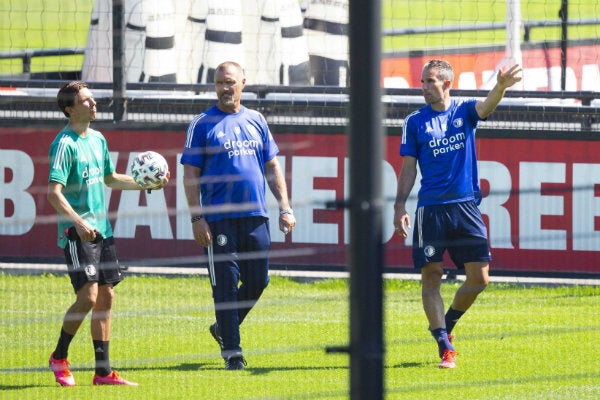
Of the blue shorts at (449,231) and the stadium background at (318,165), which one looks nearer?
the blue shorts at (449,231)

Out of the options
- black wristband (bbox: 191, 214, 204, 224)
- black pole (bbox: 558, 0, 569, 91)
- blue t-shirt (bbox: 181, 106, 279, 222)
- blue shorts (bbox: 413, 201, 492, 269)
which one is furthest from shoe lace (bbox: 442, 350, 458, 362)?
black pole (bbox: 558, 0, 569, 91)

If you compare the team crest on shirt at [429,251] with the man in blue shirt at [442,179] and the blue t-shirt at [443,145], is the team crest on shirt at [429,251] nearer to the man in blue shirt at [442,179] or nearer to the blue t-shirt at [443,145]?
the man in blue shirt at [442,179]

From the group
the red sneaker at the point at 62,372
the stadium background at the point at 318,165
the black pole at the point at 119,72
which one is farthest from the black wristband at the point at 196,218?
the black pole at the point at 119,72

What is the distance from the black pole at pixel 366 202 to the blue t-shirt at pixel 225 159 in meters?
4.03

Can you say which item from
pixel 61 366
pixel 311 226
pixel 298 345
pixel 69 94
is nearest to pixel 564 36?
pixel 311 226

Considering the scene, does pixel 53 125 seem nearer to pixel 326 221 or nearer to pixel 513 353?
pixel 326 221

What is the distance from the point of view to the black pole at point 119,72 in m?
11.2

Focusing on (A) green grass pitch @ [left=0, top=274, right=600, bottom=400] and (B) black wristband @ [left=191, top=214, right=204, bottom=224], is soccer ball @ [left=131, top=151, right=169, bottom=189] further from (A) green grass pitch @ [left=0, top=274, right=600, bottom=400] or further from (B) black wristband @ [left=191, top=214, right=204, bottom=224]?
(A) green grass pitch @ [left=0, top=274, right=600, bottom=400]

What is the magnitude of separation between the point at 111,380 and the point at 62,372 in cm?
28

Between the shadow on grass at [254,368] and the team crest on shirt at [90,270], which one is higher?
the team crest on shirt at [90,270]

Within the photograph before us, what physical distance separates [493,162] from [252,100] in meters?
2.24

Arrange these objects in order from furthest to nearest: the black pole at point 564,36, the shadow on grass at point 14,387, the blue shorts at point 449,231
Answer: the black pole at point 564,36
the blue shorts at point 449,231
the shadow on grass at point 14,387

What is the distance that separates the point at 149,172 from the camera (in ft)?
24.9

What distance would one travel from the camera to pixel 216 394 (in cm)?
671
